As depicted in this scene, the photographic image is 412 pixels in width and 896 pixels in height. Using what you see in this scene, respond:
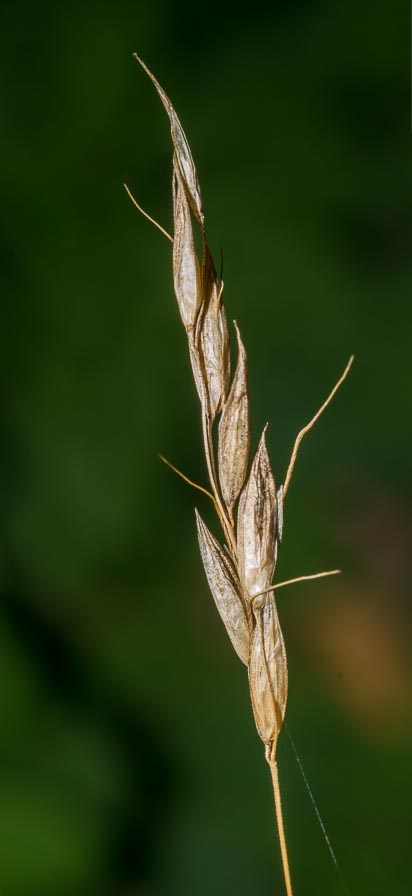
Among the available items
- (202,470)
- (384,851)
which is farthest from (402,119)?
(384,851)

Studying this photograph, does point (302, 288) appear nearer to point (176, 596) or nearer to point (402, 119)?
point (402, 119)

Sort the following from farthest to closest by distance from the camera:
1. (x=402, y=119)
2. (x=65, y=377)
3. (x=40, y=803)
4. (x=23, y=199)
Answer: (x=402, y=119)
(x=23, y=199)
(x=65, y=377)
(x=40, y=803)

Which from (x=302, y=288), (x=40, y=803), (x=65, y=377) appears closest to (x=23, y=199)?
(x=65, y=377)

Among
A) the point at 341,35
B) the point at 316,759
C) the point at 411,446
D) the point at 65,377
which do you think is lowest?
the point at 316,759

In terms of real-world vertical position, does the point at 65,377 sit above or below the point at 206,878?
above

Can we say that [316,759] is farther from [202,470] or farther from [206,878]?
[202,470]

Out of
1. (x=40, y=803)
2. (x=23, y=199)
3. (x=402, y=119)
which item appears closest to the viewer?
(x=40, y=803)

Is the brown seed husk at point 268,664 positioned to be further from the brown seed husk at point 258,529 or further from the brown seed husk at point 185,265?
the brown seed husk at point 185,265

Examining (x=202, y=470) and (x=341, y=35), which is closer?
(x=202, y=470)

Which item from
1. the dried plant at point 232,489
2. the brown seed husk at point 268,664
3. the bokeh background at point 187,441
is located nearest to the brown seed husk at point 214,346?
the dried plant at point 232,489
